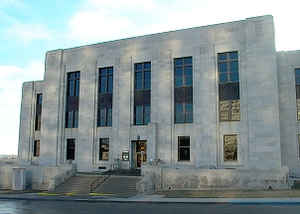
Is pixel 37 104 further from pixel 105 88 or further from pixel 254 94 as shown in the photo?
pixel 254 94

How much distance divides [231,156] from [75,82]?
65.0 ft

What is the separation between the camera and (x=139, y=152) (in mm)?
34906

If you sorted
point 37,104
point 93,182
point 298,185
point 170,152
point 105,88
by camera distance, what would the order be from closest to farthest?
point 298,185, point 93,182, point 170,152, point 105,88, point 37,104

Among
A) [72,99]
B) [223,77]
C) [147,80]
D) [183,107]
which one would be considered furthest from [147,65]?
[72,99]

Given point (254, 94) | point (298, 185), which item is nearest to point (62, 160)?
point (254, 94)

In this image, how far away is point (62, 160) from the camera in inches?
1497

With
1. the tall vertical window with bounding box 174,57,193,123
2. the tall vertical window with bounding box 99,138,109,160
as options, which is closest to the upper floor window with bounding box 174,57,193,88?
the tall vertical window with bounding box 174,57,193,123

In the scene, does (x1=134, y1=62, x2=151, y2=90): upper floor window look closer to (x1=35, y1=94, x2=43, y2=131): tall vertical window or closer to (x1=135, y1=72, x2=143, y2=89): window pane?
(x1=135, y1=72, x2=143, y2=89): window pane

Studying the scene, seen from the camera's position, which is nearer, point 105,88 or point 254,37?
point 254,37

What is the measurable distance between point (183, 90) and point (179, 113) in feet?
7.65

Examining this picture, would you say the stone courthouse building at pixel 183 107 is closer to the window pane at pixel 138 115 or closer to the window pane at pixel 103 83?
the window pane at pixel 138 115

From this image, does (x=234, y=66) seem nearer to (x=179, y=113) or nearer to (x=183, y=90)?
(x=183, y=90)

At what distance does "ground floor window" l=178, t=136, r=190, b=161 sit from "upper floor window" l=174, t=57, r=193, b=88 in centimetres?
541

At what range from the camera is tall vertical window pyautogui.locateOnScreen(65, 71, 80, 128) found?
38594 mm
